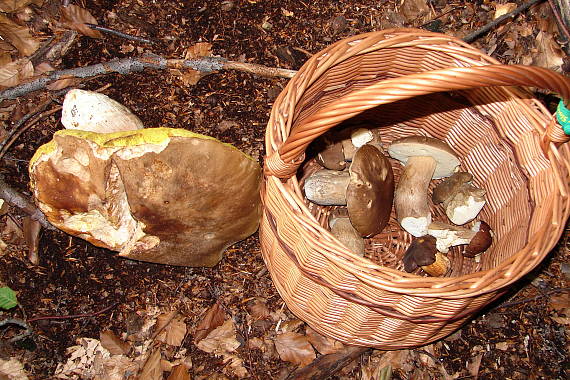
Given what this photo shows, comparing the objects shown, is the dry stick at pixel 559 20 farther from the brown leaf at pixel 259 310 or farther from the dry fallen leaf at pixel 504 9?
the brown leaf at pixel 259 310

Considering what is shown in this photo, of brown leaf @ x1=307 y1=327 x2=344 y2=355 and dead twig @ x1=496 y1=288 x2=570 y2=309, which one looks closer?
brown leaf @ x1=307 y1=327 x2=344 y2=355

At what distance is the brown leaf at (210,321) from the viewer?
2400 mm

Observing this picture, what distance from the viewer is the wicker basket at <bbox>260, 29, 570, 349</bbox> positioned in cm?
151

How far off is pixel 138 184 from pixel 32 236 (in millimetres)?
954

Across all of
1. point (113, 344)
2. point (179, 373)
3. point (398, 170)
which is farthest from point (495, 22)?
point (113, 344)

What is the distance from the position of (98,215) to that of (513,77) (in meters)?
1.68

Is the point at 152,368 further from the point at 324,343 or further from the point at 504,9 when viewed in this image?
the point at 504,9

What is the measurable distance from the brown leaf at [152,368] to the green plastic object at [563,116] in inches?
82.7

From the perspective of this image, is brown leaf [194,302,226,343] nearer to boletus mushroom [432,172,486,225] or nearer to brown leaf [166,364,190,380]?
brown leaf [166,364,190,380]

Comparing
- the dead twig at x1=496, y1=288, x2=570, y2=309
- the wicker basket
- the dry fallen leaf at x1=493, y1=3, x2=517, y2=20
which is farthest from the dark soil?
the wicker basket

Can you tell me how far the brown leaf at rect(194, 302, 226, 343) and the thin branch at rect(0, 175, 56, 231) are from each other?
972 millimetres

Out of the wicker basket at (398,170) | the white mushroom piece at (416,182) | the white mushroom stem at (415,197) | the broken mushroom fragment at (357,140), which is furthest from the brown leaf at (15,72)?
the white mushroom stem at (415,197)

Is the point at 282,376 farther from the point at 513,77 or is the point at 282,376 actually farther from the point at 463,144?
the point at 513,77

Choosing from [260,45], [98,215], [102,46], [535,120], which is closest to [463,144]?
[535,120]
